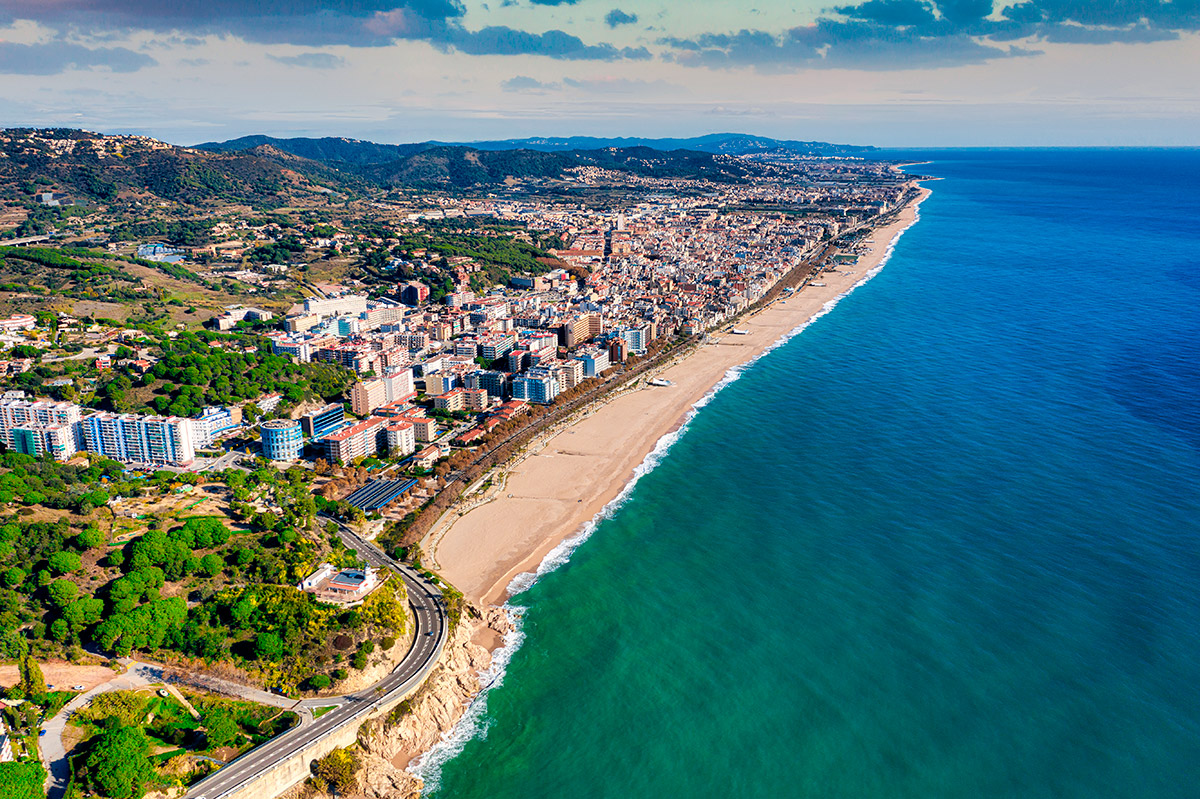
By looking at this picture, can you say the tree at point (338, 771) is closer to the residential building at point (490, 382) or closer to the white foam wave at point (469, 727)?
the white foam wave at point (469, 727)

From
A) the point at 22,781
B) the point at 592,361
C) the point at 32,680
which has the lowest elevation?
the point at 22,781

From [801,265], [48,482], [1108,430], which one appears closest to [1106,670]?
[1108,430]

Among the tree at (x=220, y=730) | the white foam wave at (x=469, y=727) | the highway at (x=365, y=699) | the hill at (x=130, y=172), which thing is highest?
the hill at (x=130, y=172)

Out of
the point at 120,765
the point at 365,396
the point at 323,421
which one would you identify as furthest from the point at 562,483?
the point at 120,765

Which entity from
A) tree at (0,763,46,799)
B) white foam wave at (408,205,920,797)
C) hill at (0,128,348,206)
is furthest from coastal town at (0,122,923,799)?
hill at (0,128,348,206)

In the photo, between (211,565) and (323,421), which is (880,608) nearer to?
(211,565)

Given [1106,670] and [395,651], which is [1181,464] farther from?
[395,651]

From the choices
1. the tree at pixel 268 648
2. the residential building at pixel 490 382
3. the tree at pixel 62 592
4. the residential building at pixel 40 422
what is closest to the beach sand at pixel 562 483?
the residential building at pixel 490 382
